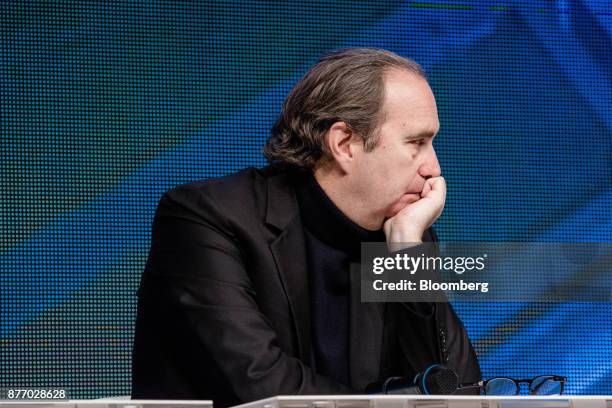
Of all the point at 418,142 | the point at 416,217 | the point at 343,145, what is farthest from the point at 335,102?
the point at 416,217

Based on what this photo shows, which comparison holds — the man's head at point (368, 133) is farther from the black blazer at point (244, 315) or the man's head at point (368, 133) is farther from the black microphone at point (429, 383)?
the black microphone at point (429, 383)

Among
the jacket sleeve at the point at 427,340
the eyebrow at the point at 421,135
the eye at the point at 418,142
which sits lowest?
the jacket sleeve at the point at 427,340

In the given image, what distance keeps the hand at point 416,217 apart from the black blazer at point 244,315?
14 cm

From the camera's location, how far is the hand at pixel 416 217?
8.29 feet

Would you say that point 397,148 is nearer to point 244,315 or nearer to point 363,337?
point 363,337

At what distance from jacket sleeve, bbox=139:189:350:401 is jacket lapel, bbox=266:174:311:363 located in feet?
0.30

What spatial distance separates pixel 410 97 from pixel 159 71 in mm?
1304

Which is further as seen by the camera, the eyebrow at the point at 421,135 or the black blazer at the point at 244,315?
the eyebrow at the point at 421,135

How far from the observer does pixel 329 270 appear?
8.28 feet

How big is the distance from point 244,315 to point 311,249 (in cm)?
35

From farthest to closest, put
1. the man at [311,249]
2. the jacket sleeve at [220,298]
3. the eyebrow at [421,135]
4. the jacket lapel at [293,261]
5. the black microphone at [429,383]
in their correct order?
the eyebrow at [421,135]
the jacket lapel at [293,261]
the man at [311,249]
the jacket sleeve at [220,298]
the black microphone at [429,383]

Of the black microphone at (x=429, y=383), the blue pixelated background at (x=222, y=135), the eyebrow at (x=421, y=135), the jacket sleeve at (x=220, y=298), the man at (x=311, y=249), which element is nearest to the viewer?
the black microphone at (x=429, y=383)

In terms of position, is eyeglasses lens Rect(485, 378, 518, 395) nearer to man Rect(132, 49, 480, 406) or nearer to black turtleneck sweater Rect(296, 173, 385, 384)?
man Rect(132, 49, 480, 406)

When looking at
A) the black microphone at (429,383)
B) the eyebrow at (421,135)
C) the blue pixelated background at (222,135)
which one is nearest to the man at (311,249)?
the eyebrow at (421,135)
